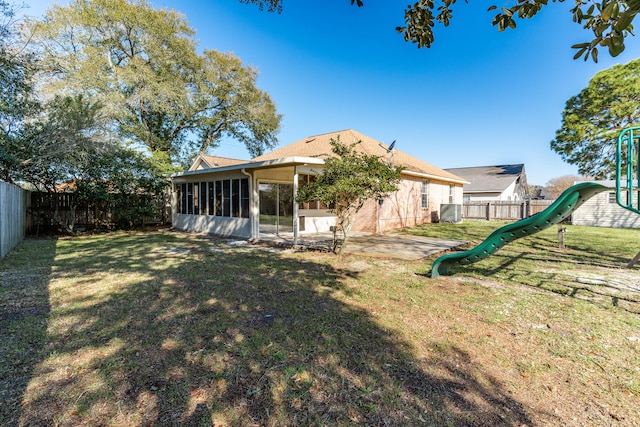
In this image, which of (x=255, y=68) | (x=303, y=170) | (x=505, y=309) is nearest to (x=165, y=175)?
(x=303, y=170)

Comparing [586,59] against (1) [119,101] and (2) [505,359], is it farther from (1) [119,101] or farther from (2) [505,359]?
(1) [119,101]

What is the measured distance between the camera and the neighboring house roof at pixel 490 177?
27283 mm

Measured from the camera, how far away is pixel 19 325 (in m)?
3.52

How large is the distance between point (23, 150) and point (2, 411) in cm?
1095

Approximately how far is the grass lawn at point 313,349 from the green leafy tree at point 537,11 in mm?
2557

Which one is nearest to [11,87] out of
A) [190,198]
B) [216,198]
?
[190,198]

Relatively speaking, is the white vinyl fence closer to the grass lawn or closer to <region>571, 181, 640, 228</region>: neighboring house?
the grass lawn

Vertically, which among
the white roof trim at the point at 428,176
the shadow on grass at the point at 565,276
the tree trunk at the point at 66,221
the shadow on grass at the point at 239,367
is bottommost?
the shadow on grass at the point at 239,367

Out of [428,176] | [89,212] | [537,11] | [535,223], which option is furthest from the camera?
[428,176]

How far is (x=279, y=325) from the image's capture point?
11.9ft

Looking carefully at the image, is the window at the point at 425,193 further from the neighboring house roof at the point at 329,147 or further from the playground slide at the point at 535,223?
the playground slide at the point at 535,223

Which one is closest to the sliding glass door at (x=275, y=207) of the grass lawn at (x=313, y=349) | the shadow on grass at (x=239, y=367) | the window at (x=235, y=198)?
the window at (x=235, y=198)

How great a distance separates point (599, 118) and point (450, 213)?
1330 cm

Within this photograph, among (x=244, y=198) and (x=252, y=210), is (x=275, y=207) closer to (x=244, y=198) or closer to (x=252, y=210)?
(x=244, y=198)
